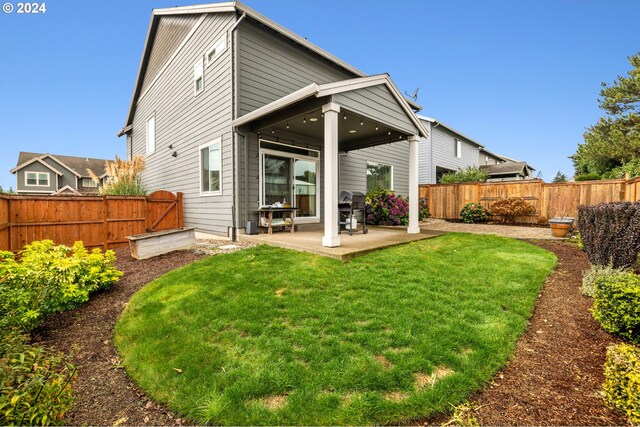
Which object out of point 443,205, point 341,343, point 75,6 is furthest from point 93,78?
point 341,343

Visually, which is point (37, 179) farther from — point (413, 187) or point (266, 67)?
point (413, 187)

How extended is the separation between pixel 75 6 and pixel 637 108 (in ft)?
89.5

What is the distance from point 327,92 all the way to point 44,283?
5.03 m

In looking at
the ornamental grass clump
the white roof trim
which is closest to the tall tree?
the ornamental grass clump

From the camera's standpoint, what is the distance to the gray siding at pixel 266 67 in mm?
7484

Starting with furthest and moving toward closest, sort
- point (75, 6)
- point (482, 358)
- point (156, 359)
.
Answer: point (75, 6) → point (156, 359) → point (482, 358)

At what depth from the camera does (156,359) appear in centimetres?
251

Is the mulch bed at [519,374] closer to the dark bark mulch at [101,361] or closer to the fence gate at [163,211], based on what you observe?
the dark bark mulch at [101,361]

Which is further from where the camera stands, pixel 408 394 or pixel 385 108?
pixel 385 108

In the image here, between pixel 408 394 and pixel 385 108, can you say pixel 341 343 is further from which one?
pixel 385 108

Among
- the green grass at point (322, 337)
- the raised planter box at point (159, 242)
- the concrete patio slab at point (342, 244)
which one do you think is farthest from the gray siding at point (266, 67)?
the green grass at point (322, 337)

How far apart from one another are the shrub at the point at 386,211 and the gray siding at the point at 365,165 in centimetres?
105

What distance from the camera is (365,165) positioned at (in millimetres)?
11469

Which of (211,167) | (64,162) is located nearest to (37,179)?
(64,162)
